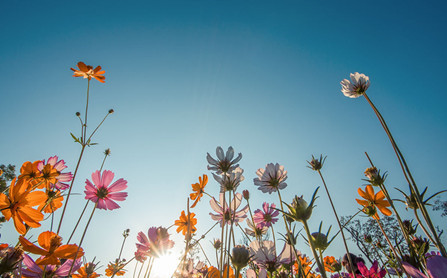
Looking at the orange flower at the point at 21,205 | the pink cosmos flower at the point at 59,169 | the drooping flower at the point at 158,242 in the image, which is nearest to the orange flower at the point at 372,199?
the drooping flower at the point at 158,242

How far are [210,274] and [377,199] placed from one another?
5.45 ft

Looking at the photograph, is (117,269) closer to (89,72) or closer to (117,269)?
(117,269)

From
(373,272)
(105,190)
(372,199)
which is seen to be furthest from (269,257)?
(372,199)

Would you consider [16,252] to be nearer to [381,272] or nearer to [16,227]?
[16,227]

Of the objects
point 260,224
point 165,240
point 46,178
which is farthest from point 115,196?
point 260,224

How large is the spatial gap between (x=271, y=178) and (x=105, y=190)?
1.18 meters

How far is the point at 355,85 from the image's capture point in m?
1.86

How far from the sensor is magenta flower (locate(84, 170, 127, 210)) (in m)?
1.55

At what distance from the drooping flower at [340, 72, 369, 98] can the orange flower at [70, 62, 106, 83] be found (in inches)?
87.6

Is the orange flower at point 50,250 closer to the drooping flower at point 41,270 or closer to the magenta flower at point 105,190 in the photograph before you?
the drooping flower at point 41,270

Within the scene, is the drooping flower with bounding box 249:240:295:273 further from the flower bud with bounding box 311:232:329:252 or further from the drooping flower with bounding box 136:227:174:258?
the drooping flower with bounding box 136:227:174:258

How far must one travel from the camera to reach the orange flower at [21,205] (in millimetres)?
780

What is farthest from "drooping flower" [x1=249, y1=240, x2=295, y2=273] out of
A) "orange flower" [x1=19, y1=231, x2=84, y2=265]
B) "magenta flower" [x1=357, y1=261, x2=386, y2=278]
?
"orange flower" [x1=19, y1=231, x2=84, y2=265]

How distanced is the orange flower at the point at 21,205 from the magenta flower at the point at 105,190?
2.38 ft
